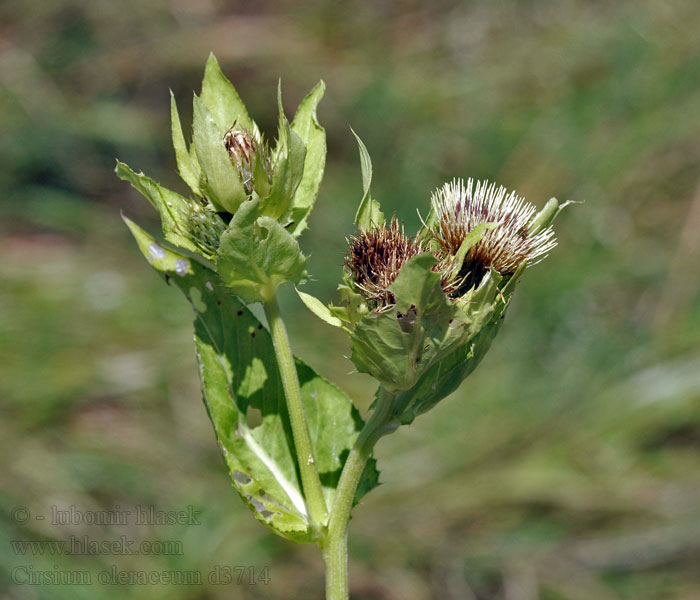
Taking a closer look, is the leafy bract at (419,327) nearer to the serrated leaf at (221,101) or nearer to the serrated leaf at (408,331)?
the serrated leaf at (408,331)

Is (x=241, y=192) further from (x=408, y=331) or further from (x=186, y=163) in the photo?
(x=408, y=331)

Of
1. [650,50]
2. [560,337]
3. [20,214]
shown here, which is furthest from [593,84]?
[20,214]

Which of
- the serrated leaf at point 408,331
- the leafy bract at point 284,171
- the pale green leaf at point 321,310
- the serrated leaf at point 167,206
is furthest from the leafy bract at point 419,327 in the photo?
the serrated leaf at point 167,206

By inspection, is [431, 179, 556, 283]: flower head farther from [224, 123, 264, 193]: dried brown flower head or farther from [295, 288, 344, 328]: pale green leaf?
[224, 123, 264, 193]: dried brown flower head

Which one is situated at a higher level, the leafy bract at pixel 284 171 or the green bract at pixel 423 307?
the leafy bract at pixel 284 171
